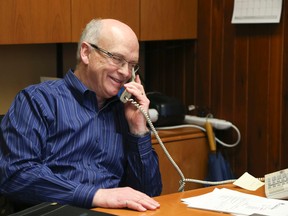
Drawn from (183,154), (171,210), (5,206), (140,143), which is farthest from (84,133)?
(183,154)

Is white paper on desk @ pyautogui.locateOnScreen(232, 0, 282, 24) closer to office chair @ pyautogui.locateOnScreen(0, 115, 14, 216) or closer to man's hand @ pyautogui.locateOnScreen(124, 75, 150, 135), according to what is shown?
man's hand @ pyautogui.locateOnScreen(124, 75, 150, 135)

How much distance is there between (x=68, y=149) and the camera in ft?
6.86

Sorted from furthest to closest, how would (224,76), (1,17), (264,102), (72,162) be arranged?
(224,76) < (264,102) < (1,17) < (72,162)

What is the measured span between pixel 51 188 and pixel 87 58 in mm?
531

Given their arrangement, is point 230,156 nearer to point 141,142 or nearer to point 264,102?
point 264,102

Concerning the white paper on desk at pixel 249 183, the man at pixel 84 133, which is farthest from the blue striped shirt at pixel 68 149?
the white paper on desk at pixel 249 183

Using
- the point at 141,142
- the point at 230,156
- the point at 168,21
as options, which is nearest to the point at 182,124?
the point at 230,156

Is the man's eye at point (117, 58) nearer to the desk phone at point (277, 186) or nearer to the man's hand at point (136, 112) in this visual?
the man's hand at point (136, 112)

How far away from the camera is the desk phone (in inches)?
72.6

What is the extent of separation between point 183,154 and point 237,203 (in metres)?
1.33

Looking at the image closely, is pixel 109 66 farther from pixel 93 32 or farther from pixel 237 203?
pixel 237 203

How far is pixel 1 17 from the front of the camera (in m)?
2.60

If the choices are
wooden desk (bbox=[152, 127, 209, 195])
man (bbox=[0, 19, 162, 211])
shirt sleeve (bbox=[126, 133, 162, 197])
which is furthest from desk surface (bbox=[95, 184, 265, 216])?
wooden desk (bbox=[152, 127, 209, 195])

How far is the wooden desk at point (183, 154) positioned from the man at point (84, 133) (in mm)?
745
